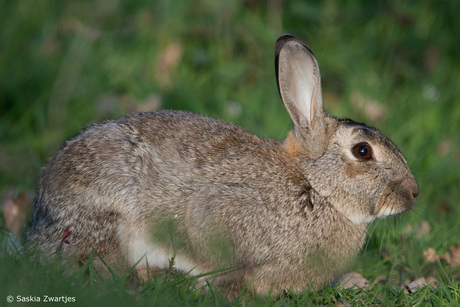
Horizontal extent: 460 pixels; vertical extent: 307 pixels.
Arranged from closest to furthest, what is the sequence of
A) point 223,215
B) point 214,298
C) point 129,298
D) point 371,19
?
point 129,298
point 214,298
point 223,215
point 371,19

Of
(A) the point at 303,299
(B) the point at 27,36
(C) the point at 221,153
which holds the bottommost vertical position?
(A) the point at 303,299

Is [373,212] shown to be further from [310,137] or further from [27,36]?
[27,36]

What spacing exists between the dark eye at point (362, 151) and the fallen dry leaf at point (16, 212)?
267 centimetres

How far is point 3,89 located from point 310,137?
12.9ft

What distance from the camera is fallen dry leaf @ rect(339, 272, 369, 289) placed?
4432 millimetres

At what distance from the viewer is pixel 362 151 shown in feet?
14.5

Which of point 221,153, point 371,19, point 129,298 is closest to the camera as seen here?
point 129,298

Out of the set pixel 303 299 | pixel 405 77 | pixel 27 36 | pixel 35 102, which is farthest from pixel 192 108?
pixel 303 299

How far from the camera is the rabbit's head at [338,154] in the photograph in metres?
4.35

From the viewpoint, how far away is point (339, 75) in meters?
7.71

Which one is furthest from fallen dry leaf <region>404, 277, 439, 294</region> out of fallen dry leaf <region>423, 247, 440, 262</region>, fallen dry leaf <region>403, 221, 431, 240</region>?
fallen dry leaf <region>403, 221, 431, 240</region>

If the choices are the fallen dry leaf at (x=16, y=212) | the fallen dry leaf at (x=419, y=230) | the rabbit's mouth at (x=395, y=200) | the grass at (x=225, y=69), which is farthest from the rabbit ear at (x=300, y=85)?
the fallen dry leaf at (x=16, y=212)

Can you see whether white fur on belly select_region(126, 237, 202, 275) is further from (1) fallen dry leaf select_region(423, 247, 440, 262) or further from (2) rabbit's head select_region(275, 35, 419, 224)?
(1) fallen dry leaf select_region(423, 247, 440, 262)

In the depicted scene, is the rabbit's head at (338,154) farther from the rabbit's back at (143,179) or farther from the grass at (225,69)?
the grass at (225,69)
